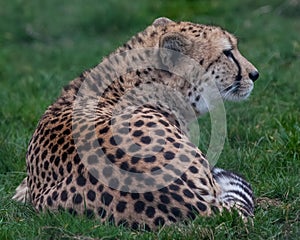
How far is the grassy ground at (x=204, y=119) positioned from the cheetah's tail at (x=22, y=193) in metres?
0.05

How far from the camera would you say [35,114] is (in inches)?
226

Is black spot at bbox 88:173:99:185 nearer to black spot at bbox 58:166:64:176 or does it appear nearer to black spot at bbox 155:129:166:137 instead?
black spot at bbox 58:166:64:176

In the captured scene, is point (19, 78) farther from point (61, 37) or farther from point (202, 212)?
point (202, 212)

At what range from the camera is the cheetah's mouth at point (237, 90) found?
4.73 m

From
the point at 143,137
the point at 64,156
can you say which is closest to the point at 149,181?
the point at 143,137

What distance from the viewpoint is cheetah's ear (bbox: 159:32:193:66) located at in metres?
4.52

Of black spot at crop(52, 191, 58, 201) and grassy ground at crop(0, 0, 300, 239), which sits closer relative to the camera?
grassy ground at crop(0, 0, 300, 239)

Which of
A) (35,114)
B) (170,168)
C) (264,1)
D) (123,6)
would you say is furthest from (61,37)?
(170,168)

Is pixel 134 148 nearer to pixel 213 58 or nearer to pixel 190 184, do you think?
pixel 190 184

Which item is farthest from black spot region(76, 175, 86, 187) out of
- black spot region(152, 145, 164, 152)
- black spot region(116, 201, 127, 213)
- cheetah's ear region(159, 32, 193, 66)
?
cheetah's ear region(159, 32, 193, 66)

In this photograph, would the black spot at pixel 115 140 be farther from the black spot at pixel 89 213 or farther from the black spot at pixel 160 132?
the black spot at pixel 89 213

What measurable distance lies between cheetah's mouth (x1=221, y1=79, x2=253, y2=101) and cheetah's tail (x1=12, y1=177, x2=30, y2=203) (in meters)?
1.19

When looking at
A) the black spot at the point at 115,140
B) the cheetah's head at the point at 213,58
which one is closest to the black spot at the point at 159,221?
the black spot at the point at 115,140

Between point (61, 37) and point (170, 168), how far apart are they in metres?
5.20
